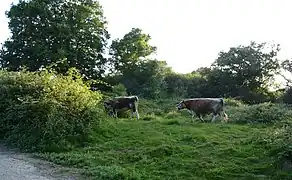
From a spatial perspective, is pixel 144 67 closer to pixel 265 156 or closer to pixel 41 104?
pixel 41 104

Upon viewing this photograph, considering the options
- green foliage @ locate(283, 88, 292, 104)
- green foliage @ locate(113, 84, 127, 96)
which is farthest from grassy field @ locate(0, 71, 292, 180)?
green foliage @ locate(113, 84, 127, 96)

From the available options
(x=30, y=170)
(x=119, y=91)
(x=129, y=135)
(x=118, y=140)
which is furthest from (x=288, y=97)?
(x=30, y=170)

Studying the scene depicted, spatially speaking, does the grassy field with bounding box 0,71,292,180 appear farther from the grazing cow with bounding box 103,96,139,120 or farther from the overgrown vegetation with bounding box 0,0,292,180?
the grazing cow with bounding box 103,96,139,120

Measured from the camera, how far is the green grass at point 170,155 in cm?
1004

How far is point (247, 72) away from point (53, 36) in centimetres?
1794

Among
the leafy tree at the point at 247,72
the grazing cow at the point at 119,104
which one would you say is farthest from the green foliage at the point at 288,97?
the grazing cow at the point at 119,104

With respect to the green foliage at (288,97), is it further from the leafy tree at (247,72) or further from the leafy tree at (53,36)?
the leafy tree at (53,36)

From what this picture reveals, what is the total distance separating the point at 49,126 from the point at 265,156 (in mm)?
6887

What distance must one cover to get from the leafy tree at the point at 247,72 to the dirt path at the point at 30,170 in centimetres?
2692

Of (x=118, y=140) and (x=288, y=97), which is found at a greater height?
(x=288, y=97)

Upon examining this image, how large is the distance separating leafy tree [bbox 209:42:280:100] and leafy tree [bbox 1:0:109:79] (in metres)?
12.2

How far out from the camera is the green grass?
10.0 m

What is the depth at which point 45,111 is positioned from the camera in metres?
14.1

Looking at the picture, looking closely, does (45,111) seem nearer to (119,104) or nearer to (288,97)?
(119,104)
